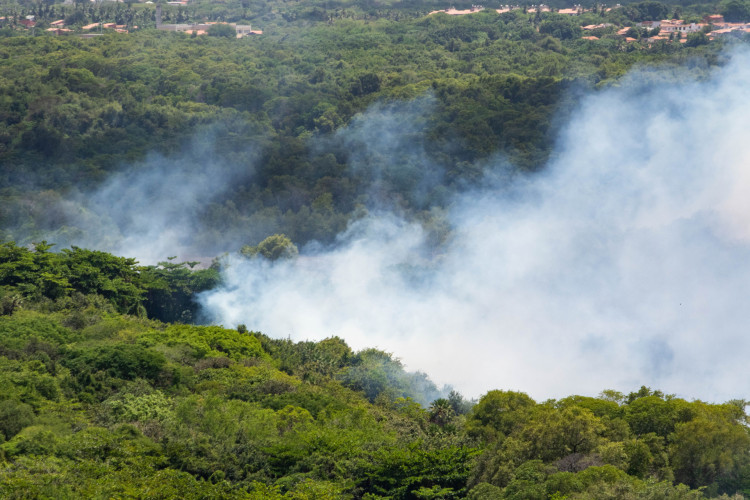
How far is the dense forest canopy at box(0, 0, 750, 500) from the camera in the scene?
29.5m

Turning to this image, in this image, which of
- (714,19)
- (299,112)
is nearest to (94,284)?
(299,112)

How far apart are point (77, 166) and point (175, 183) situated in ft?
22.8

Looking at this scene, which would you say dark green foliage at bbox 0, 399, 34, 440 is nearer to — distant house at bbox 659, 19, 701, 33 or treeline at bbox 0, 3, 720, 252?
treeline at bbox 0, 3, 720, 252

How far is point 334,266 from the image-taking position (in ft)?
197

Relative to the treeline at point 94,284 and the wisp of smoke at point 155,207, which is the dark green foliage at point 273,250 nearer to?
the treeline at point 94,284

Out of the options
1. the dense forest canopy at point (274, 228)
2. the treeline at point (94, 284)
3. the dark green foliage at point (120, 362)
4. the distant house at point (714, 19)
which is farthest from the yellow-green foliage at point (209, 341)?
the distant house at point (714, 19)

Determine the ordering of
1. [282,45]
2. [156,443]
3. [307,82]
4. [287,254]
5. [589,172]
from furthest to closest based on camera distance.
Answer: [282,45] < [307,82] < [589,172] < [287,254] < [156,443]

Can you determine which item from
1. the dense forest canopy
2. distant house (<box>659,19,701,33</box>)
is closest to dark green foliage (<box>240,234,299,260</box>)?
the dense forest canopy

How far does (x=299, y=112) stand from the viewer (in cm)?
8825

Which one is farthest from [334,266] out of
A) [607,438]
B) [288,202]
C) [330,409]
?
[607,438]

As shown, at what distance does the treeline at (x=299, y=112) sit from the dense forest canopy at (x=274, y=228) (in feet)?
0.86

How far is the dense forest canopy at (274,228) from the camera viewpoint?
29.5 metres

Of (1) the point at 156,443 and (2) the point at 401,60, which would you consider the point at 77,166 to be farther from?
(1) the point at 156,443

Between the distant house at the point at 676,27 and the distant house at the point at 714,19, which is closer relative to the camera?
the distant house at the point at 676,27
